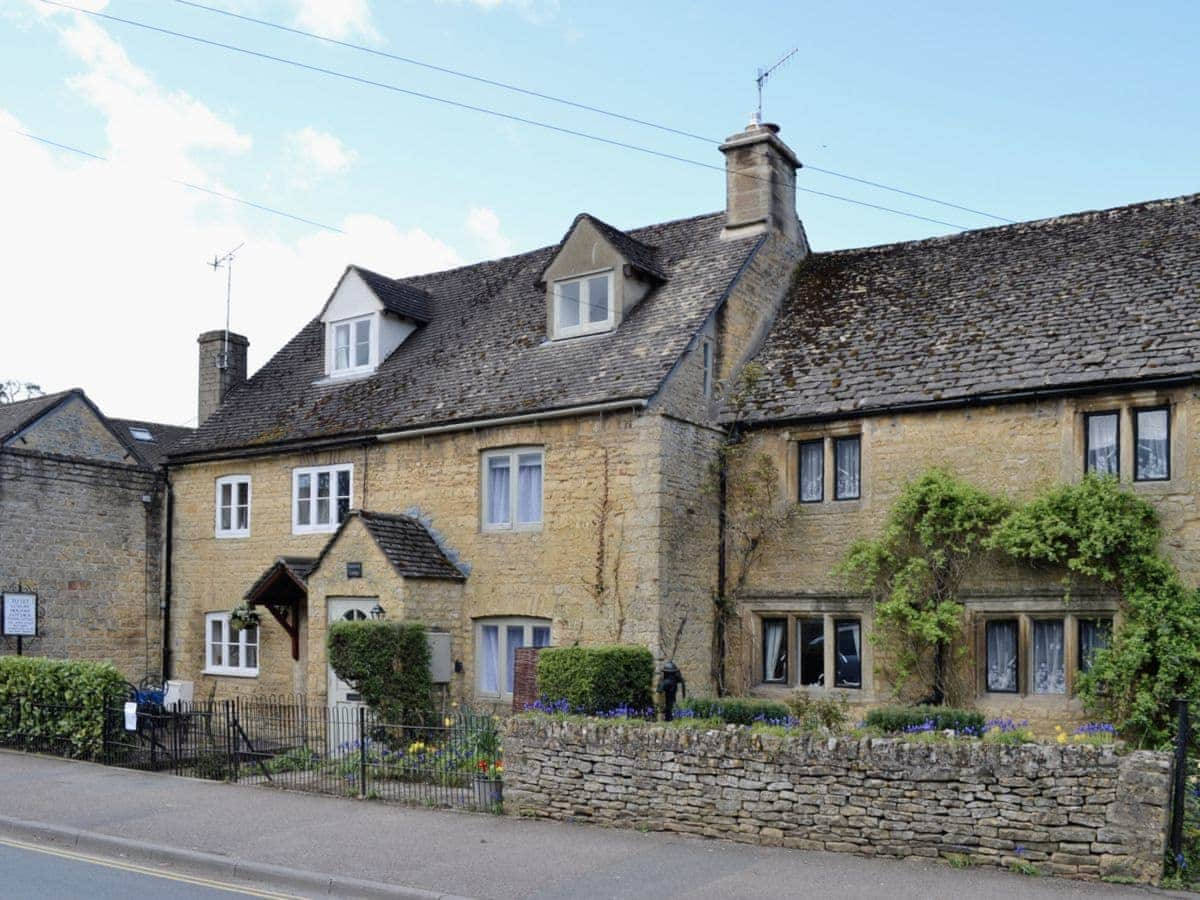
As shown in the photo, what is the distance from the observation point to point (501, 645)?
2039 centimetres

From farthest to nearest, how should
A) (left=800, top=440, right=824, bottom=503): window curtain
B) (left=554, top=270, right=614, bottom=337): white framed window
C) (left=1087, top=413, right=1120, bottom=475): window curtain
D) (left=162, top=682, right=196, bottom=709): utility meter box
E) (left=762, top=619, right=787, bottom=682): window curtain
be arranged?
(left=162, top=682, right=196, bottom=709): utility meter box < (left=554, top=270, right=614, bottom=337): white framed window < (left=762, top=619, right=787, bottom=682): window curtain < (left=800, top=440, right=824, bottom=503): window curtain < (left=1087, top=413, right=1120, bottom=475): window curtain

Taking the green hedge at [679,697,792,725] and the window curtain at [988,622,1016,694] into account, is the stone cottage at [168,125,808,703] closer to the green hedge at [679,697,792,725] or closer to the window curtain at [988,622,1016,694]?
the green hedge at [679,697,792,725]

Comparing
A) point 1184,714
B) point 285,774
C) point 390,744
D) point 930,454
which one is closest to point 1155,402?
point 930,454

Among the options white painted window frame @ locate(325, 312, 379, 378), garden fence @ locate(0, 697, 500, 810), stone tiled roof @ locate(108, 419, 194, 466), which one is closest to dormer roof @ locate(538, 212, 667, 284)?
Answer: white painted window frame @ locate(325, 312, 379, 378)

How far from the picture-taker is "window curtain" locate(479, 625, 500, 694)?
66.8ft

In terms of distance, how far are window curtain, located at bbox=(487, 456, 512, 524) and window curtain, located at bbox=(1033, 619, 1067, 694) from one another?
8.78m

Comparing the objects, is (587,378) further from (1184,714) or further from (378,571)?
(1184,714)

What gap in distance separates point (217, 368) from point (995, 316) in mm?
18114

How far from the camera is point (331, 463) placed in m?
23.3

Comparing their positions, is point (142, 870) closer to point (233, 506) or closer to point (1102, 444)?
point (1102, 444)

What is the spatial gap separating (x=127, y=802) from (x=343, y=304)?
1285 cm

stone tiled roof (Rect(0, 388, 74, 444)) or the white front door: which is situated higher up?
stone tiled roof (Rect(0, 388, 74, 444))

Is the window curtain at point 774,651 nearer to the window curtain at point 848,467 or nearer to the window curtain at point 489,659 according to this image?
the window curtain at point 848,467

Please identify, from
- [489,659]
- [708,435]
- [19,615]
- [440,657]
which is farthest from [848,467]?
[19,615]
